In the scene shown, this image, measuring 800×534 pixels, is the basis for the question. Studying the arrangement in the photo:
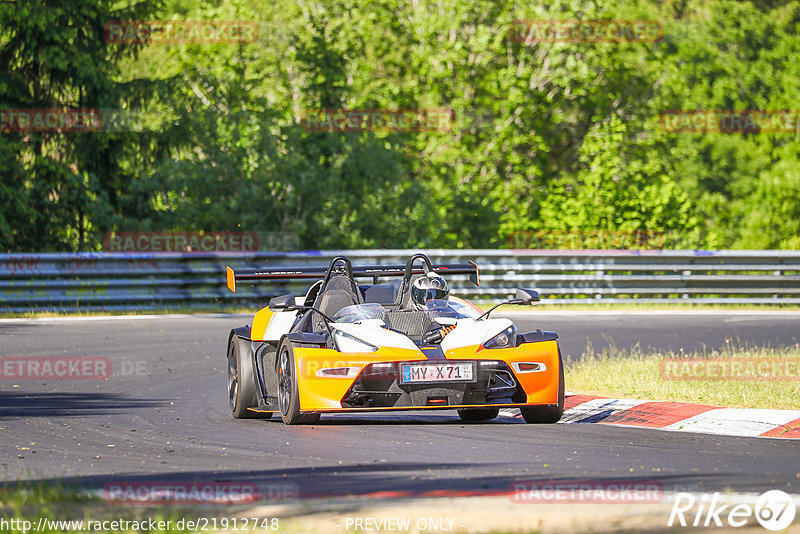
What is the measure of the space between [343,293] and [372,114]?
23.7 metres

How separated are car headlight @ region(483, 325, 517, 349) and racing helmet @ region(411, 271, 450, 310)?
801 millimetres

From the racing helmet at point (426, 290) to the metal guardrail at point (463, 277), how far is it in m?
11.4

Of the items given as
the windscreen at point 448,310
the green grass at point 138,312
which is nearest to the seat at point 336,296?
the windscreen at point 448,310

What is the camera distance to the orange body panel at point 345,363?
9.43 meters

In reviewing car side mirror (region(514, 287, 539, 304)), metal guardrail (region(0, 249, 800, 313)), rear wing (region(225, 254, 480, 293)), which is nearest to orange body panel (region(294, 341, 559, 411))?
car side mirror (region(514, 287, 539, 304))

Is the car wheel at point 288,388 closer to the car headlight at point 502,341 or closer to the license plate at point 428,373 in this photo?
the license plate at point 428,373

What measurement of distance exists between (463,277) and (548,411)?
533 inches

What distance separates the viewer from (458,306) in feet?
34.2

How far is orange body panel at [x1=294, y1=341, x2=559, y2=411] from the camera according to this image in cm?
943

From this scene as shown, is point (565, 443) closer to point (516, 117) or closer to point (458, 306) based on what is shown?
point (458, 306)

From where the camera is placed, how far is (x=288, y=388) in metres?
9.84

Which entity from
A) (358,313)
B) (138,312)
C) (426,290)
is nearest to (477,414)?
(426,290)

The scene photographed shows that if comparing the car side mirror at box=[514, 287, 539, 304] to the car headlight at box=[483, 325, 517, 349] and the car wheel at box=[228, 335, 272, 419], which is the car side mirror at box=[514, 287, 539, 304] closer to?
the car headlight at box=[483, 325, 517, 349]

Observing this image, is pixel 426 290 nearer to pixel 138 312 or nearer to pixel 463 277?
pixel 138 312
